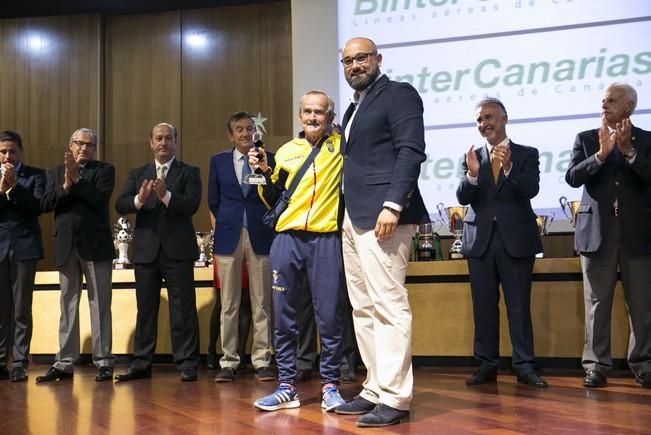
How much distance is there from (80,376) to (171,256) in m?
1.01

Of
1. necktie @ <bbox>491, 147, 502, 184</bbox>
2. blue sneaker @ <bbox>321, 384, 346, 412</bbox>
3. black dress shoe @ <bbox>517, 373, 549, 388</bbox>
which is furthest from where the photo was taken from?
necktie @ <bbox>491, 147, 502, 184</bbox>

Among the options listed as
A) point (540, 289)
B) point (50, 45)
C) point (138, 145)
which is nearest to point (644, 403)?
point (540, 289)

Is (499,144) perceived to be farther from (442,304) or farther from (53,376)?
(53,376)

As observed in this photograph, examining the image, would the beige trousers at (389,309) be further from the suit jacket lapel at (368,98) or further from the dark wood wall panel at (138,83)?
the dark wood wall panel at (138,83)

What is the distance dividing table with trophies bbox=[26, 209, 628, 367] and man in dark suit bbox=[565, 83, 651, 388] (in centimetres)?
65

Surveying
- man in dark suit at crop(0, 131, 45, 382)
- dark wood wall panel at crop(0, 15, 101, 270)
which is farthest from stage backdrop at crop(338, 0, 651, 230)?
dark wood wall panel at crop(0, 15, 101, 270)

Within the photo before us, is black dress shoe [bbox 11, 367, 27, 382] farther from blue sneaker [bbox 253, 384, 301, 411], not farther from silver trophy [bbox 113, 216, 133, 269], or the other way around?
blue sneaker [bbox 253, 384, 301, 411]

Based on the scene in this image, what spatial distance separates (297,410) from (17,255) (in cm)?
227

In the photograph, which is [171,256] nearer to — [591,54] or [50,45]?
[591,54]

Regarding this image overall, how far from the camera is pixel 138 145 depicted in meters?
7.42

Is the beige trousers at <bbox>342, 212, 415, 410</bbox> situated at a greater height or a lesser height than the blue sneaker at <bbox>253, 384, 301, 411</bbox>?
greater

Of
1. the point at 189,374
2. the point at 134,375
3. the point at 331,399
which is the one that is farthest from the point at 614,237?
the point at 134,375

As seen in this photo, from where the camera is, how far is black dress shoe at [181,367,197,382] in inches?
170

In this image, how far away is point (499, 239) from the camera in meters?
4.02
